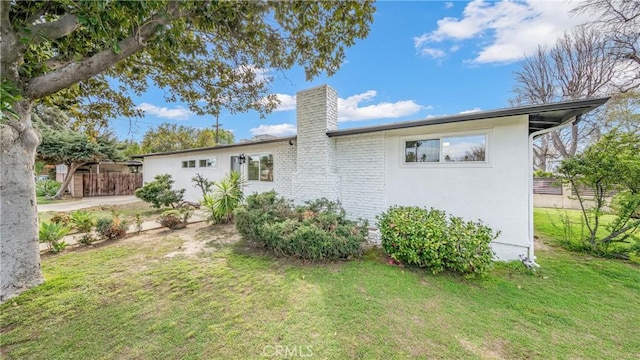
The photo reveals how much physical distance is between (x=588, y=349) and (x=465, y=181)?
3514mm

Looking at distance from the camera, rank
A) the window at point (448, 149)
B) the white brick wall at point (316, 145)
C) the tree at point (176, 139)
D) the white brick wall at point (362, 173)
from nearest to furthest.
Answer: the window at point (448, 149) → the white brick wall at point (362, 173) → the white brick wall at point (316, 145) → the tree at point (176, 139)

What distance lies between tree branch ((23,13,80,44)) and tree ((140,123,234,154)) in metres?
24.5

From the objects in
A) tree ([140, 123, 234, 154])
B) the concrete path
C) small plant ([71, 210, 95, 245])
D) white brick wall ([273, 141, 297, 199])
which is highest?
tree ([140, 123, 234, 154])

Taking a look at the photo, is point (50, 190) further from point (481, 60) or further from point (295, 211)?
point (481, 60)

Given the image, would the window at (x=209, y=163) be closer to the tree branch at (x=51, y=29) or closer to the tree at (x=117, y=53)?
the tree at (x=117, y=53)

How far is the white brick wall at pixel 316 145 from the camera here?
23.3ft

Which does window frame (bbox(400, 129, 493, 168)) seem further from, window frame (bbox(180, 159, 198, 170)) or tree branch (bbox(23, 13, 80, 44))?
window frame (bbox(180, 159, 198, 170))

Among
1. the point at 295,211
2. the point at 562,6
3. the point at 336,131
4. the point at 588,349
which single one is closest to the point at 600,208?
the point at 588,349

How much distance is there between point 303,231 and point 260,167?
601cm

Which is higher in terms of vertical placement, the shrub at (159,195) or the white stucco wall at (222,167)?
the white stucco wall at (222,167)

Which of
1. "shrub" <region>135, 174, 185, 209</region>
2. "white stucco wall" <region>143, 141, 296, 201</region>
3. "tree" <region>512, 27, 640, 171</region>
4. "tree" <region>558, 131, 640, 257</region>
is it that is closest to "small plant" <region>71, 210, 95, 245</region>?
"shrub" <region>135, 174, 185, 209</region>

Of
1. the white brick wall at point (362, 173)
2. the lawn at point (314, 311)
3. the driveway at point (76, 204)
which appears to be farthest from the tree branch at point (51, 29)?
the driveway at point (76, 204)

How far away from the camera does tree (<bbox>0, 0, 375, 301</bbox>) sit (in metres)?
3.02

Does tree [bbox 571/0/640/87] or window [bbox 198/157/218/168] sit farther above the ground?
tree [bbox 571/0/640/87]
